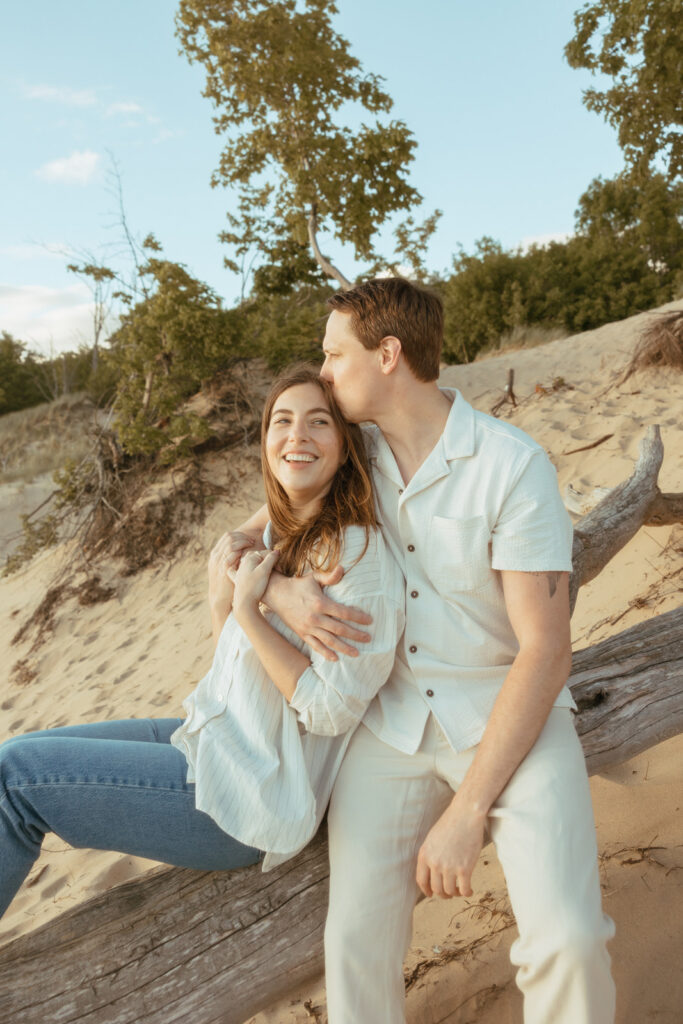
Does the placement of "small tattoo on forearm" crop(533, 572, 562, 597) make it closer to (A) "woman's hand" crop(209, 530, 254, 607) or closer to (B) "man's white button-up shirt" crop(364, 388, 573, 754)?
(B) "man's white button-up shirt" crop(364, 388, 573, 754)

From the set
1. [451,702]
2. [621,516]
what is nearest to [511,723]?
[451,702]

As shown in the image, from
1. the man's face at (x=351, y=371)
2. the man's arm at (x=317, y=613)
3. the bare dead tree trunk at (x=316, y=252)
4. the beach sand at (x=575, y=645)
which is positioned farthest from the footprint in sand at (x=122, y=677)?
the bare dead tree trunk at (x=316, y=252)

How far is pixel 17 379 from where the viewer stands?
20.2 m

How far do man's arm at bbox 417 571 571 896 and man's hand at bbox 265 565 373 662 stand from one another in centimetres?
40

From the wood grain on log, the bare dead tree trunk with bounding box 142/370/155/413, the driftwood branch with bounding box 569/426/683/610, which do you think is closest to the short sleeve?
the wood grain on log

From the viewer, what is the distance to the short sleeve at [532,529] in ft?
6.55

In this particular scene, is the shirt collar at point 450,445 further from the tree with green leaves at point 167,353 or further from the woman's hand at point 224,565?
the tree with green leaves at point 167,353

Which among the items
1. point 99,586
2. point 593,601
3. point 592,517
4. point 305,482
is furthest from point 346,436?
point 99,586

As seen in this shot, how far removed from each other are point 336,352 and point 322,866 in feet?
5.02

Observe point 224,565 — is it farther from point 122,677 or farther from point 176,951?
point 122,677

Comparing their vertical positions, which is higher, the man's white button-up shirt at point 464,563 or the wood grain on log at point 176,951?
the man's white button-up shirt at point 464,563

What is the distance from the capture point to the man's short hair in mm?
2258

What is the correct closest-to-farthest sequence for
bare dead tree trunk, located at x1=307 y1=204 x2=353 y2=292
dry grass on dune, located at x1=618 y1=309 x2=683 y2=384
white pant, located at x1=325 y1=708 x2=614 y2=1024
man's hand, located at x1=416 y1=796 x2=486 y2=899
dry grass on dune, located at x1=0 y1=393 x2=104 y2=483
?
1. white pant, located at x1=325 y1=708 x2=614 y2=1024
2. man's hand, located at x1=416 y1=796 x2=486 y2=899
3. dry grass on dune, located at x1=618 y1=309 x2=683 y2=384
4. bare dead tree trunk, located at x1=307 y1=204 x2=353 y2=292
5. dry grass on dune, located at x1=0 y1=393 x2=104 y2=483

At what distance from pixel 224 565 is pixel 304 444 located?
0.49 meters
